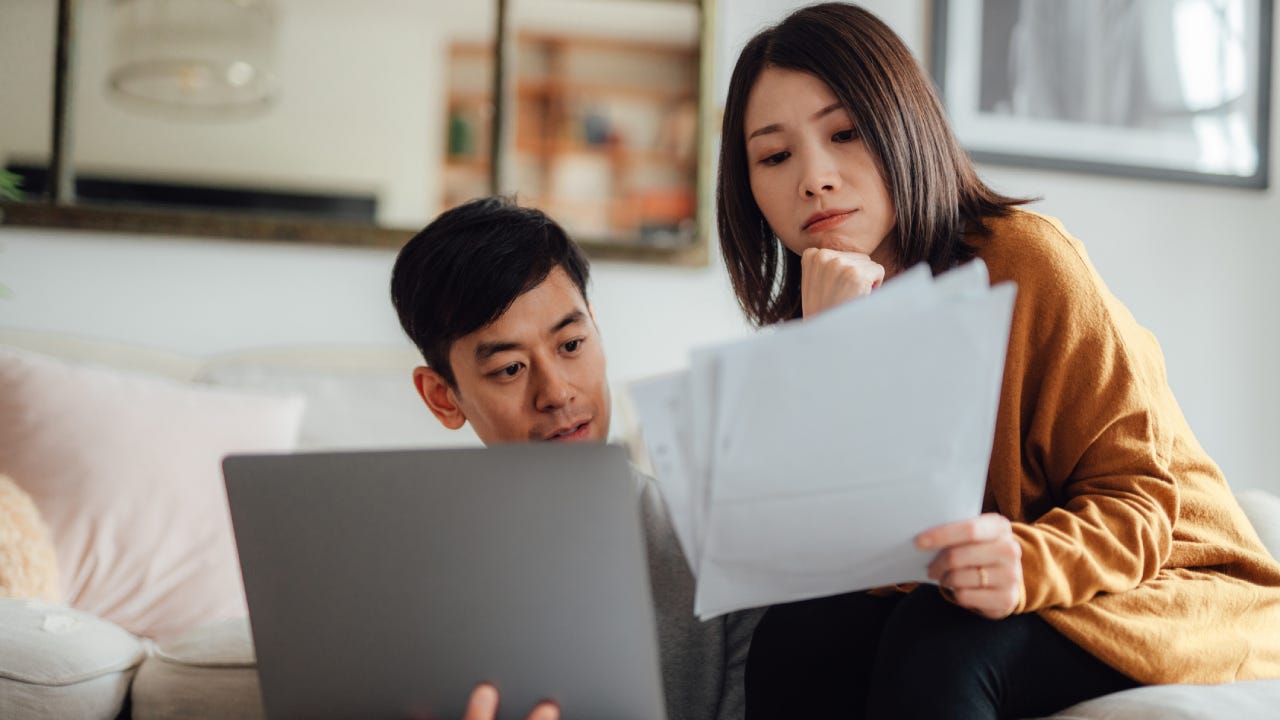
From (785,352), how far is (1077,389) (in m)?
0.39

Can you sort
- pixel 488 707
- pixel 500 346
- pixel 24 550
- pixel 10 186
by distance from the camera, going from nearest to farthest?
pixel 488 707, pixel 500 346, pixel 24 550, pixel 10 186

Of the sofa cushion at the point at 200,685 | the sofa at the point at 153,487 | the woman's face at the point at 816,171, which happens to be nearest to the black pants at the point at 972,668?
the woman's face at the point at 816,171

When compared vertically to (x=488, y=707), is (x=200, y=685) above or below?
below

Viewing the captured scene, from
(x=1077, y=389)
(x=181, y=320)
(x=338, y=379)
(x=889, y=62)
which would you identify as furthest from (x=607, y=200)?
(x=1077, y=389)

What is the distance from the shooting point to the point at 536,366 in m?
1.18

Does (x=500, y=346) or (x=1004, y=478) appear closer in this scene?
(x=1004, y=478)

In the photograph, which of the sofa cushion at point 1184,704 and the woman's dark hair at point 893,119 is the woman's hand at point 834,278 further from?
the sofa cushion at point 1184,704

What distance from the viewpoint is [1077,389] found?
892mm

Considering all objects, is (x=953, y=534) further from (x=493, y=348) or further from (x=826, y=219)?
(x=493, y=348)

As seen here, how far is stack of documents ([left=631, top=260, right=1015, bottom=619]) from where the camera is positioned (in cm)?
64

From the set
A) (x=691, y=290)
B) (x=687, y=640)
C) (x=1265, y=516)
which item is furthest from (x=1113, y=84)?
(x=687, y=640)

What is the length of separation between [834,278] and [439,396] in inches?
23.2

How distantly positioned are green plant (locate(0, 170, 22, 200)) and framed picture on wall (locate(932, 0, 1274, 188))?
1985mm

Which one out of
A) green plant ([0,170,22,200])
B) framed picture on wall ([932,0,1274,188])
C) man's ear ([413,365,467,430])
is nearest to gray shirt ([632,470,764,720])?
man's ear ([413,365,467,430])
